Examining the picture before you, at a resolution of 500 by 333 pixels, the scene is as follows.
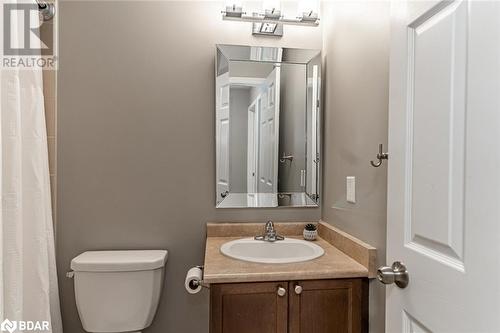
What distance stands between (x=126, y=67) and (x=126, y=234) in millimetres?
884

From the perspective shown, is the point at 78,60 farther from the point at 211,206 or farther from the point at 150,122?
the point at 211,206

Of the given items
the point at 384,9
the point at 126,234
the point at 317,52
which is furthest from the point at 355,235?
the point at 126,234

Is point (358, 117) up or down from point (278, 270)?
up

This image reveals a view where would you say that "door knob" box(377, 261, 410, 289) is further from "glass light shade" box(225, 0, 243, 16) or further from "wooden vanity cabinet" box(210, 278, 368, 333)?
"glass light shade" box(225, 0, 243, 16)

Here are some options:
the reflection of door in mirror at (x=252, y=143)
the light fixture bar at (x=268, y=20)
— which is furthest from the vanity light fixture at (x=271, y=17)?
the reflection of door in mirror at (x=252, y=143)

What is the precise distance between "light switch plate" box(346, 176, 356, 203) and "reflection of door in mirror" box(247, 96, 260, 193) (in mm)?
517

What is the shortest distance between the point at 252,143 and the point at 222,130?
0.59 ft

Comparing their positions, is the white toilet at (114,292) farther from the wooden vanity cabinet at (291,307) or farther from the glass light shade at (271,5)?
the glass light shade at (271,5)

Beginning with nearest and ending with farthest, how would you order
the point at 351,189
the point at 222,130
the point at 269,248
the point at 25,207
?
1. the point at 25,207
2. the point at 351,189
3. the point at 269,248
4. the point at 222,130

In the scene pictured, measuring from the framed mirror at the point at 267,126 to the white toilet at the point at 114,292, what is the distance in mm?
547

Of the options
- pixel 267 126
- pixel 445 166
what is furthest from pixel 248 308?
pixel 267 126

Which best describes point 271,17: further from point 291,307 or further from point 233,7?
point 291,307

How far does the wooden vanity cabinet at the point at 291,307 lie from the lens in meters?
1.15

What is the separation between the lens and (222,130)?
1.71 metres
